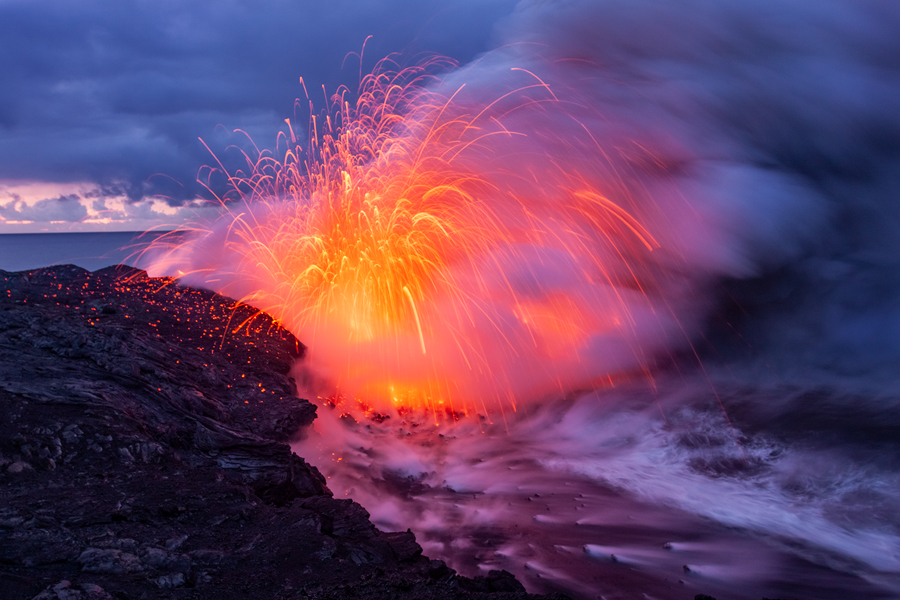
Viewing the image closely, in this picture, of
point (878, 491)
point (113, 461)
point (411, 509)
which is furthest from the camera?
point (878, 491)

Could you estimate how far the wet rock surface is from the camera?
321 inches

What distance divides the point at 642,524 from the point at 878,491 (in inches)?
457

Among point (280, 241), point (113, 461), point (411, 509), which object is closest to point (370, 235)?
point (280, 241)

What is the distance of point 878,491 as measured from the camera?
20984 millimetres

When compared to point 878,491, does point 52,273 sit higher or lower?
higher

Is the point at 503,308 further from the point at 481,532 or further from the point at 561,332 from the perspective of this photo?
the point at 481,532

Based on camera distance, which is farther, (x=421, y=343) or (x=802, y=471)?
(x=421, y=343)

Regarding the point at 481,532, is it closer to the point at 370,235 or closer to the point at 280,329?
the point at 280,329

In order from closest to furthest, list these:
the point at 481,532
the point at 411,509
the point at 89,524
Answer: the point at 89,524 → the point at 481,532 → the point at 411,509

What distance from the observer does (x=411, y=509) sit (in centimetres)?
1747

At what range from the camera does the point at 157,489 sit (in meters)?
10.4

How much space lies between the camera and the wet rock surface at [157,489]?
26.7 ft

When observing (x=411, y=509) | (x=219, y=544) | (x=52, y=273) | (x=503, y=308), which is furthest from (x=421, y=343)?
(x=219, y=544)

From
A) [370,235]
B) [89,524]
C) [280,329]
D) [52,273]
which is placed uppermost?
[370,235]
